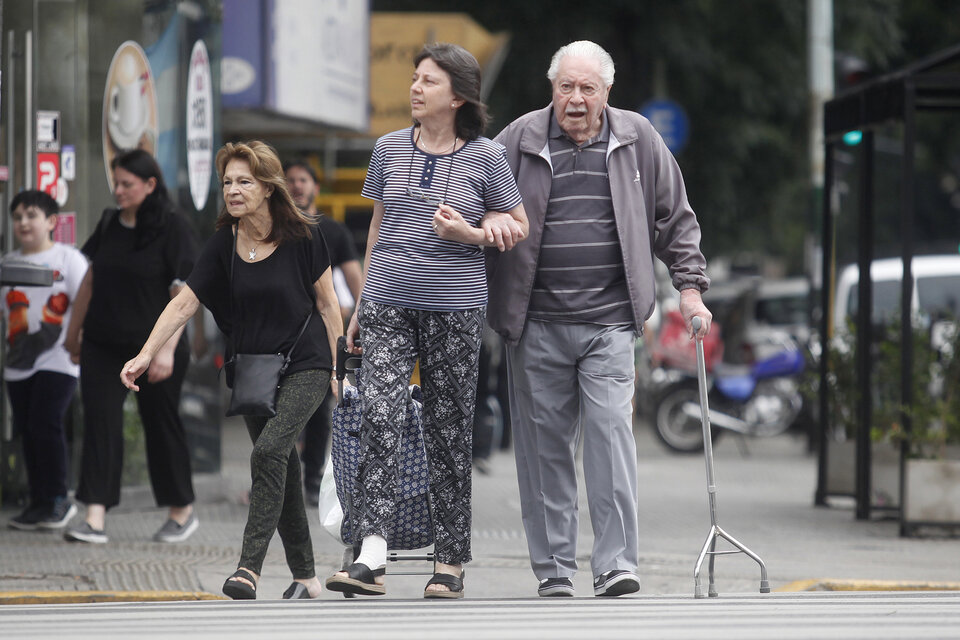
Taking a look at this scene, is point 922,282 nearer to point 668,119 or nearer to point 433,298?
point 668,119

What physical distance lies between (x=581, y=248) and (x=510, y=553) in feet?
8.36

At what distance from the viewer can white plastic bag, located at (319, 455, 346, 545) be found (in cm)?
586

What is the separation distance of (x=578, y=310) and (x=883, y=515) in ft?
15.5

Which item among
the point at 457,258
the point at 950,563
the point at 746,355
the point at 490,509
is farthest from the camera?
the point at 746,355

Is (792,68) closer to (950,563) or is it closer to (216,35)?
(216,35)

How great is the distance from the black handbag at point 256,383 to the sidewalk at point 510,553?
0.92 meters

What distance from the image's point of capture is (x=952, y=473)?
347 inches

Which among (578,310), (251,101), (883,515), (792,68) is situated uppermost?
(792,68)

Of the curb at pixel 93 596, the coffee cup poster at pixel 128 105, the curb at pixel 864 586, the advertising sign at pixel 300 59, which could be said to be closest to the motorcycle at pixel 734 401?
the advertising sign at pixel 300 59

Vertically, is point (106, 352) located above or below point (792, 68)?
below

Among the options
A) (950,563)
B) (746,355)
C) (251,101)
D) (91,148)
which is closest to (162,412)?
(91,148)

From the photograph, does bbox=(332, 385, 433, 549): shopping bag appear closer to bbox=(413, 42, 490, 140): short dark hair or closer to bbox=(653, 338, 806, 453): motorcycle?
bbox=(413, 42, 490, 140): short dark hair

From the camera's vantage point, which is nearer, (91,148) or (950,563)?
(950,563)

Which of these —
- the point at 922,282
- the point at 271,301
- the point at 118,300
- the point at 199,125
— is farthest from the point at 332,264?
the point at 922,282
